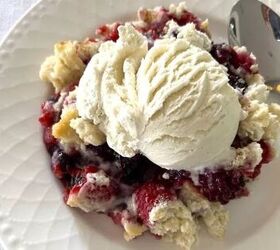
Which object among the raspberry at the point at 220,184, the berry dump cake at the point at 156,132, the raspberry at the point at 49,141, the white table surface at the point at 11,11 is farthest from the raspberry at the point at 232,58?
the white table surface at the point at 11,11

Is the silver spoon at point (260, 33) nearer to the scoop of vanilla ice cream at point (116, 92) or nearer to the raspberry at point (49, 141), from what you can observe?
the scoop of vanilla ice cream at point (116, 92)

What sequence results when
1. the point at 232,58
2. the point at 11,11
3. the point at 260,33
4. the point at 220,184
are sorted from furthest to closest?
the point at 11,11 → the point at 260,33 → the point at 232,58 → the point at 220,184

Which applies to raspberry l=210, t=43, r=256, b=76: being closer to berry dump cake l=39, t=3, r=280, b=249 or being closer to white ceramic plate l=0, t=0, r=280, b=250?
berry dump cake l=39, t=3, r=280, b=249

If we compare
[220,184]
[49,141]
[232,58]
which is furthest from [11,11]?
[220,184]

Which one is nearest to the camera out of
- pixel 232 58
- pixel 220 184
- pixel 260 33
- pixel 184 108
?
pixel 184 108

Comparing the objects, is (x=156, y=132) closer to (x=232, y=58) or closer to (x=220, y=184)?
(x=220, y=184)

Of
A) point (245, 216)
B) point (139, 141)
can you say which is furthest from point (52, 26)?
point (245, 216)
